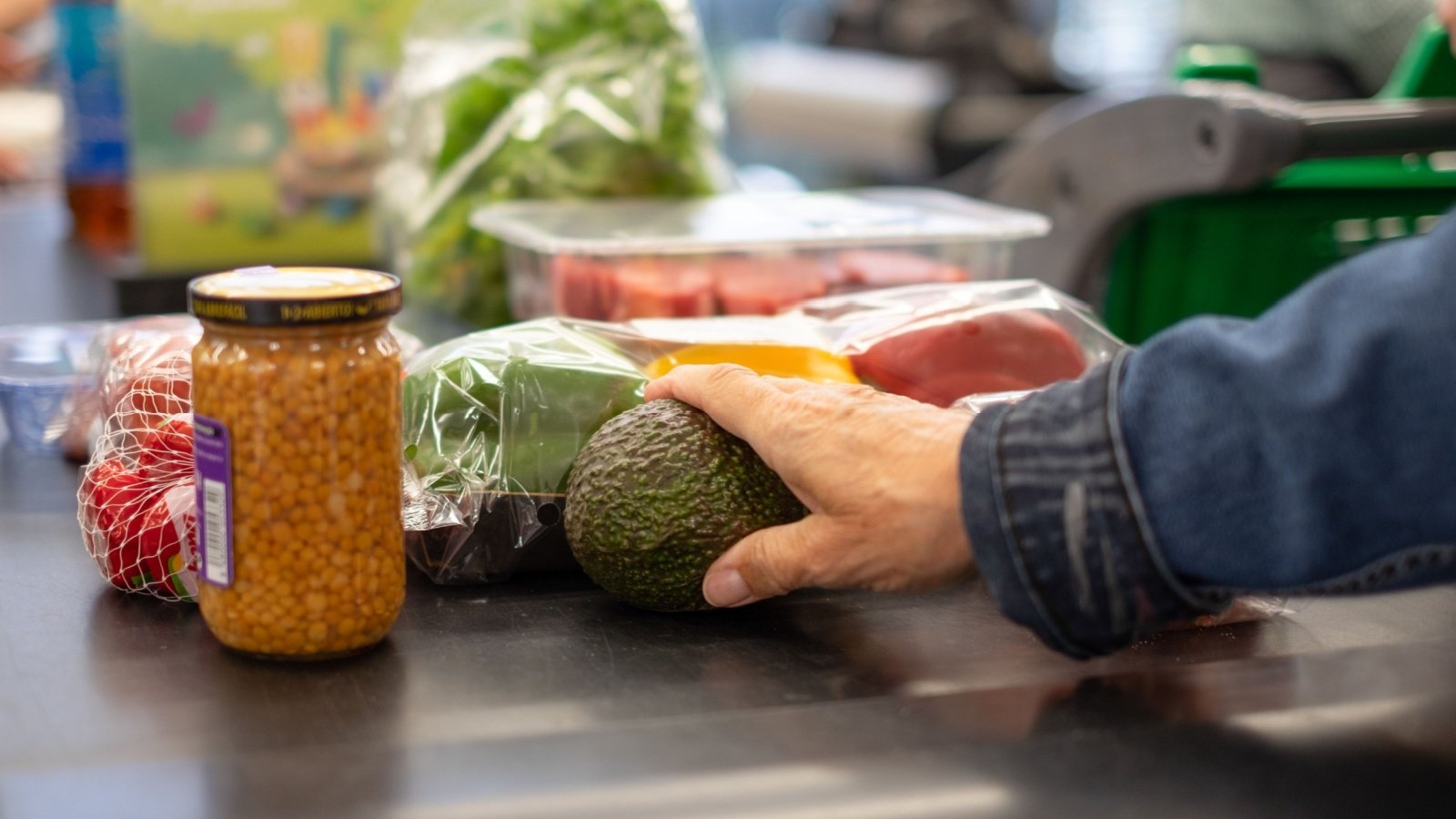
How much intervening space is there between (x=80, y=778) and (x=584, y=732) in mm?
231

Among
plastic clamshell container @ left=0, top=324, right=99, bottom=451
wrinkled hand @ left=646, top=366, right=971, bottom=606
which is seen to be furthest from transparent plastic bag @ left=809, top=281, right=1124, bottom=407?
plastic clamshell container @ left=0, top=324, right=99, bottom=451

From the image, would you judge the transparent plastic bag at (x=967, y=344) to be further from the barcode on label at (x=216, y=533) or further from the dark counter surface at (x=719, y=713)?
the barcode on label at (x=216, y=533)

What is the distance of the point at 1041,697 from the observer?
0.74 meters

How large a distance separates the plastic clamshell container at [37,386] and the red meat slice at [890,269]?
2.21 feet

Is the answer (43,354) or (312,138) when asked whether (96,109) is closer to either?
(312,138)

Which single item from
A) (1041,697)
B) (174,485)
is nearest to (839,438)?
(1041,697)

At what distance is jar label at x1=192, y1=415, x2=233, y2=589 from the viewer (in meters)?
0.74

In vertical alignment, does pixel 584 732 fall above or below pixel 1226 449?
below

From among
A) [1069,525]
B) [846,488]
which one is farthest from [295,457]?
[1069,525]

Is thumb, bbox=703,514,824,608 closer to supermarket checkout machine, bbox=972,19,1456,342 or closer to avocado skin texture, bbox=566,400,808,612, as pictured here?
avocado skin texture, bbox=566,400,808,612

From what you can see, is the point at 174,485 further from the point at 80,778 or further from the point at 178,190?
the point at 178,190

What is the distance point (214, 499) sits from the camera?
0.75 m

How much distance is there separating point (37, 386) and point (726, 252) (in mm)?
602

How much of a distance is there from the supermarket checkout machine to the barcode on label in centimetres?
108
